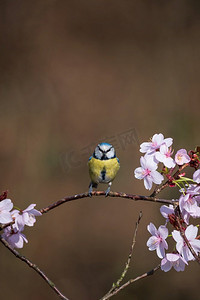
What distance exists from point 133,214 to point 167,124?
0.79 m

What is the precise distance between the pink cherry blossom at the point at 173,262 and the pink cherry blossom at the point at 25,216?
34cm

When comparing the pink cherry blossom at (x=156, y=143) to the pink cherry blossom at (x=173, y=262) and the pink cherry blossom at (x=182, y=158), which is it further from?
the pink cherry blossom at (x=173, y=262)

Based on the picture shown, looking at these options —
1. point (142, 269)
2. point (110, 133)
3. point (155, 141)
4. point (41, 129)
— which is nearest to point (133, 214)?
point (142, 269)

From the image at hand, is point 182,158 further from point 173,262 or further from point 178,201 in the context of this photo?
point 173,262

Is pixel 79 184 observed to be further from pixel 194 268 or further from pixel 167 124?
pixel 194 268

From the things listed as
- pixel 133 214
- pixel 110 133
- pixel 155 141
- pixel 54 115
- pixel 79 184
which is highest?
pixel 155 141

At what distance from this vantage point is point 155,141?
110 cm

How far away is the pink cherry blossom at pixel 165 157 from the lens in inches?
40.9

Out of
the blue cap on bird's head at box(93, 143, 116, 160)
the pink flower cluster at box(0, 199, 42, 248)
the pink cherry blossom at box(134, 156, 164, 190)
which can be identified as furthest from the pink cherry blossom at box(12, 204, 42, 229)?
the blue cap on bird's head at box(93, 143, 116, 160)

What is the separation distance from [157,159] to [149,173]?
40 mm

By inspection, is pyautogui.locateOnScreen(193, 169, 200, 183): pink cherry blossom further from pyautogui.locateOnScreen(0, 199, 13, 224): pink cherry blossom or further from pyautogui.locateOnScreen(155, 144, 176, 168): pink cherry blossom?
pyautogui.locateOnScreen(0, 199, 13, 224): pink cherry blossom

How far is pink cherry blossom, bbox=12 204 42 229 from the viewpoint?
1.06m

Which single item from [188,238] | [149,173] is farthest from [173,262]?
[149,173]

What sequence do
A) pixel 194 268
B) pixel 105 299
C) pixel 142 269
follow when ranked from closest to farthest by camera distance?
pixel 105 299, pixel 142 269, pixel 194 268
